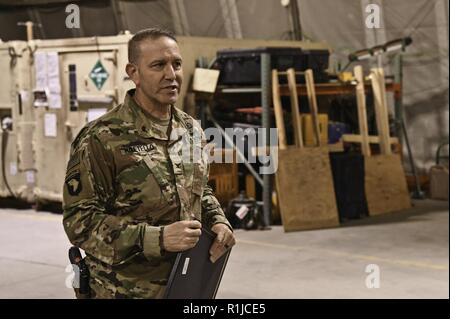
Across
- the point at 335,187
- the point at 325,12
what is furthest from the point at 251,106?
the point at 325,12

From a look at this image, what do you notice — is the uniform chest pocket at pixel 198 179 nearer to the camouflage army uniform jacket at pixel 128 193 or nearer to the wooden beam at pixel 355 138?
the camouflage army uniform jacket at pixel 128 193

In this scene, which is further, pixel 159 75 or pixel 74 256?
pixel 74 256

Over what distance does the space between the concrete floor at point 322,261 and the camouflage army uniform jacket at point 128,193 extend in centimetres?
269

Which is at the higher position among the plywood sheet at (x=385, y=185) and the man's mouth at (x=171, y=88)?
the man's mouth at (x=171, y=88)

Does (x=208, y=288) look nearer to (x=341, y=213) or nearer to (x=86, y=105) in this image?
(x=86, y=105)

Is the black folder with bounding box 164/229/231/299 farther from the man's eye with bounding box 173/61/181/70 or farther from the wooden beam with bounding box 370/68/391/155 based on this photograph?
the wooden beam with bounding box 370/68/391/155

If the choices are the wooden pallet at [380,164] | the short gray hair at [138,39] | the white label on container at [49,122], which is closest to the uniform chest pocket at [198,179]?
the short gray hair at [138,39]

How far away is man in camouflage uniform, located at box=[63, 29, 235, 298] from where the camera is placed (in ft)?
3.95

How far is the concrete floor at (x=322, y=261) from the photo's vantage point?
5.06 metres

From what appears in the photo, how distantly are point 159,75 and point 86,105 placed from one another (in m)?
0.54

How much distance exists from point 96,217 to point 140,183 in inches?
3.6

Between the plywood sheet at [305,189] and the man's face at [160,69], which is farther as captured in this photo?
the plywood sheet at [305,189]

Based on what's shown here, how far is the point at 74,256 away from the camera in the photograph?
132 cm
